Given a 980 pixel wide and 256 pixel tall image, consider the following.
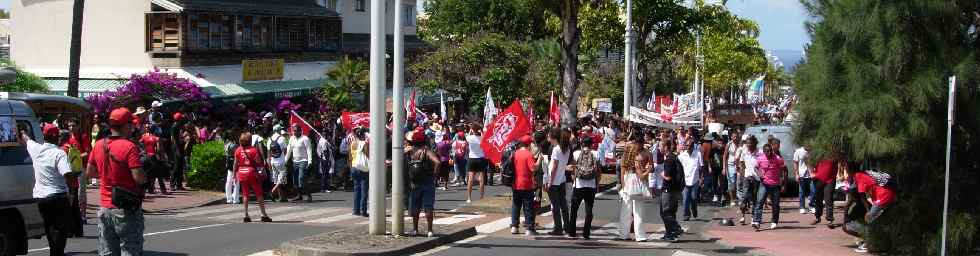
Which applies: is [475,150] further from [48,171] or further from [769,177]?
[48,171]

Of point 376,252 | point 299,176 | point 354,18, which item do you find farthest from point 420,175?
point 354,18

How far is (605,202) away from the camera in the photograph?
2297 centimetres

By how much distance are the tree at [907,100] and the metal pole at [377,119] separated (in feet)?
16.7

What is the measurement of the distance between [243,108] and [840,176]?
2090 centimetres

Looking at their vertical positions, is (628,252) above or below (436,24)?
below

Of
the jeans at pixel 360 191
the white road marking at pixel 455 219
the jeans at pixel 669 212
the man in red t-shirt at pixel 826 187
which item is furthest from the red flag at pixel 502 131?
the man in red t-shirt at pixel 826 187

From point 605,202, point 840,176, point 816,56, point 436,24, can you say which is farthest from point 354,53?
point 816,56

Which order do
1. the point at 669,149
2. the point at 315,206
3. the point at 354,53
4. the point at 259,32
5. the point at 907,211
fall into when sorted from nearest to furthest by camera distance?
the point at 907,211 < the point at 669,149 < the point at 315,206 < the point at 259,32 < the point at 354,53

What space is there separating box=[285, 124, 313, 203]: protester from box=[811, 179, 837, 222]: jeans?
30.6 ft

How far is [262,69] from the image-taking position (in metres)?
40.4

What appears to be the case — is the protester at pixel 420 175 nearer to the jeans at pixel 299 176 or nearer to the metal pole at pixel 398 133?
the metal pole at pixel 398 133

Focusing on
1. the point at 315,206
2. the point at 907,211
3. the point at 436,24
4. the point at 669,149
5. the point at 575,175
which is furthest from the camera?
the point at 436,24

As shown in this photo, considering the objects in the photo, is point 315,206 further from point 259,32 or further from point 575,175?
point 259,32

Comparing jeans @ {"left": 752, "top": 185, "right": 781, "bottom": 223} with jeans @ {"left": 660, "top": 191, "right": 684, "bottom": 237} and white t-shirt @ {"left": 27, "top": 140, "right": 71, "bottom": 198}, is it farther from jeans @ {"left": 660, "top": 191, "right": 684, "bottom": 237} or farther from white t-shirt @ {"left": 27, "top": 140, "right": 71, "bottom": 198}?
white t-shirt @ {"left": 27, "top": 140, "right": 71, "bottom": 198}
